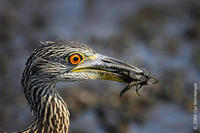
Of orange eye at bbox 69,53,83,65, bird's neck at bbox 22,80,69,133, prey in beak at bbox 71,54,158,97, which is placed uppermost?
orange eye at bbox 69,53,83,65

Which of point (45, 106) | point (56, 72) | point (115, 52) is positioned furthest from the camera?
point (115, 52)

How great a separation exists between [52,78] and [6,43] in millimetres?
6726

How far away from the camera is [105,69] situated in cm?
657

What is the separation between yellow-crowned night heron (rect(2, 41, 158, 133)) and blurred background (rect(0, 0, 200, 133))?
341 cm

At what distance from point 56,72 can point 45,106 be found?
1.62 ft

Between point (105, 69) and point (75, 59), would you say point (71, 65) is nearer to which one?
point (75, 59)

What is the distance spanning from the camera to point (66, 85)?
1106 centimetres

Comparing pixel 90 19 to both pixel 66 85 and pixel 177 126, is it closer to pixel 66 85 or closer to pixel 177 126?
pixel 66 85

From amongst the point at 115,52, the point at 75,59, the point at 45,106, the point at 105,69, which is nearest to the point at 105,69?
the point at 105,69

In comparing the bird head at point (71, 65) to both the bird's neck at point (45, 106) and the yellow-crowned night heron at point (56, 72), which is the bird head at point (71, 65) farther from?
the bird's neck at point (45, 106)

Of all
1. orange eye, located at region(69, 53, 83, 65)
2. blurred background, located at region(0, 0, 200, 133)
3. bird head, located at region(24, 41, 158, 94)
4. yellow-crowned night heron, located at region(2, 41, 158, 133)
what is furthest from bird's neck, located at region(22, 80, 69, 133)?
blurred background, located at region(0, 0, 200, 133)

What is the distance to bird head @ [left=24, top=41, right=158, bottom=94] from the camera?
646 cm

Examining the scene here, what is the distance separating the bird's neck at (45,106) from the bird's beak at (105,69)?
441mm

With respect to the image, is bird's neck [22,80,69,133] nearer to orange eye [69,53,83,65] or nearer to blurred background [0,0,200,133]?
orange eye [69,53,83,65]
